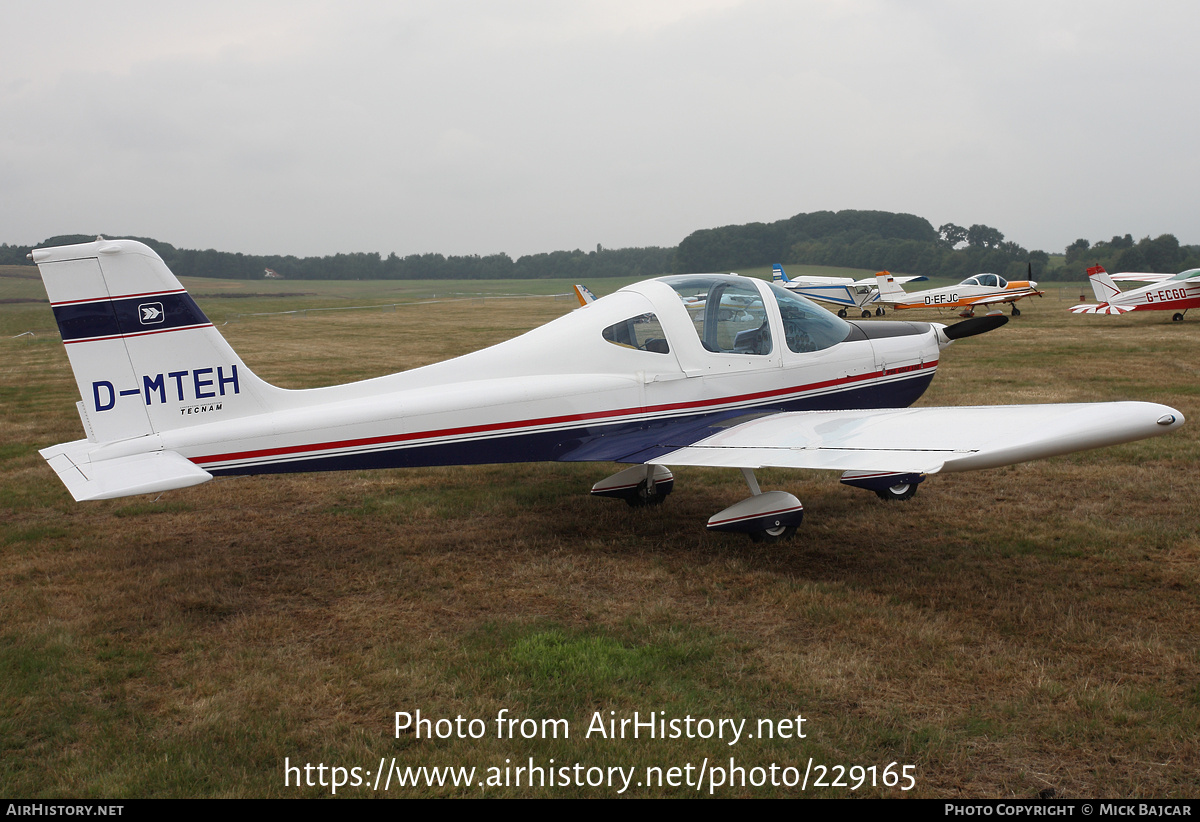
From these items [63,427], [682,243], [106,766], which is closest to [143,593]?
[106,766]

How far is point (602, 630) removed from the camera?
480 centimetres

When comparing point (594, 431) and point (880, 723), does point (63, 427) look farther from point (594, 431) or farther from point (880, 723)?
point (880, 723)

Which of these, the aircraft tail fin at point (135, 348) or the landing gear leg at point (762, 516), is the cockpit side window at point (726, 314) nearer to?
the landing gear leg at point (762, 516)

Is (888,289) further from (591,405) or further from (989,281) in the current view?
(591,405)

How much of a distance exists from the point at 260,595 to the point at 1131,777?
16.9 feet

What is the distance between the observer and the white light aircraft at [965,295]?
32719 mm

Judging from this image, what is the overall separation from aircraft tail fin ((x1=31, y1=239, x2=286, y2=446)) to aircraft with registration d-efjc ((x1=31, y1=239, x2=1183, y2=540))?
10 millimetres

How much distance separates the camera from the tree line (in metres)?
85.6

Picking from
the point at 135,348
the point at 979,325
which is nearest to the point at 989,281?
the point at 979,325

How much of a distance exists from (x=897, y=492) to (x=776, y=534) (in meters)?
1.80

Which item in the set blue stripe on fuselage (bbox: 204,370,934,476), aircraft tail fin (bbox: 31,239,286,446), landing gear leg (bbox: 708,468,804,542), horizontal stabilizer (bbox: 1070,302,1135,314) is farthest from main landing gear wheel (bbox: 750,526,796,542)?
horizontal stabilizer (bbox: 1070,302,1135,314)

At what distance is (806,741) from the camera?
11.8 ft

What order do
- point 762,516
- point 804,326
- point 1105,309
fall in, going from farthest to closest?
point 1105,309
point 804,326
point 762,516

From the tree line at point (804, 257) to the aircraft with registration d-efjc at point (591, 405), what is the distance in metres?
73.6
